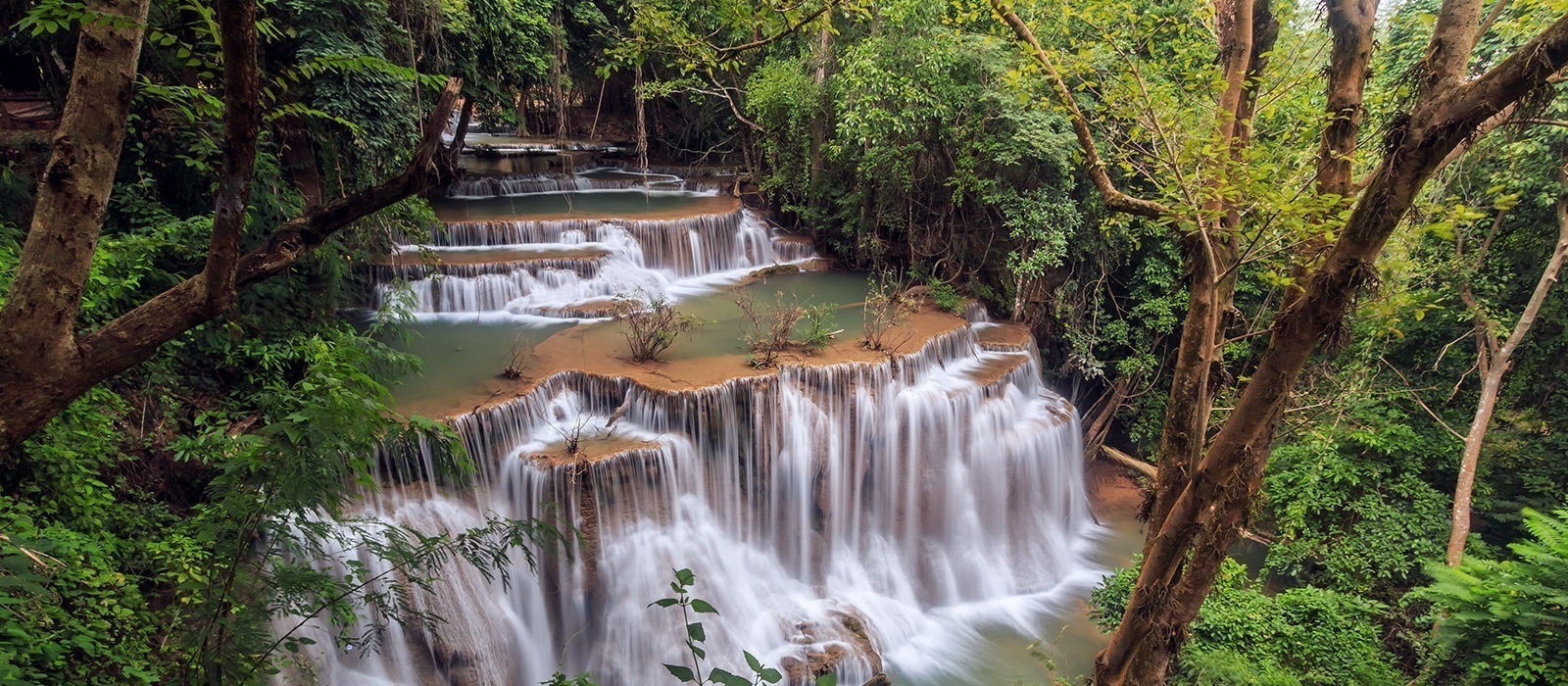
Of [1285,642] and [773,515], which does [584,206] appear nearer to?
[773,515]

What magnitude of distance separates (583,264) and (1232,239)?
29.9 feet

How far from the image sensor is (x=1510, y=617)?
559 cm

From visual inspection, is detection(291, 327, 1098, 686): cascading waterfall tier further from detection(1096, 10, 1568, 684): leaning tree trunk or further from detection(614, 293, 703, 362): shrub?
detection(1096, 10, 1568, 684): leaning tree trunk

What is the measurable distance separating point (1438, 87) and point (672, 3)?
13644 mm

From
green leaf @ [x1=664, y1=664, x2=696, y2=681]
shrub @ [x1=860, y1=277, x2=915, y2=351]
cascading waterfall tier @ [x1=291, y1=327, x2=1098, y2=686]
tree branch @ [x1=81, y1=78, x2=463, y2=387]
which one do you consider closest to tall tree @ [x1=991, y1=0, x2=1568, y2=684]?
green leaf @ [x1=664, y1=664, x2=696, y2=681]

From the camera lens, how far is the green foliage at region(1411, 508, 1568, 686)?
5.41 m

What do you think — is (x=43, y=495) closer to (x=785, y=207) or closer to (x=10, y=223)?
(x=10, y=223)

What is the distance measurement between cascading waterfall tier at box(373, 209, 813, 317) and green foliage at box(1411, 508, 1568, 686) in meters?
9.13

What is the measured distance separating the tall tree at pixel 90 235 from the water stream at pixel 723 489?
3.94 metres

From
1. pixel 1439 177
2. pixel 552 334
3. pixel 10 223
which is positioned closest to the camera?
pixel 10 223

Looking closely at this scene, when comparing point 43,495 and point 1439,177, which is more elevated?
point 1439,177

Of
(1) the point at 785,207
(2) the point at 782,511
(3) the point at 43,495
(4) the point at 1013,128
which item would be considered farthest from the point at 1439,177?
(3) the point at 43,495

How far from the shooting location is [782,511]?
28.9 ft

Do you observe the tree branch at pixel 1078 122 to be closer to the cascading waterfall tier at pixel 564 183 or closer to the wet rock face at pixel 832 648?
the wet rock face at pixel 832 648
